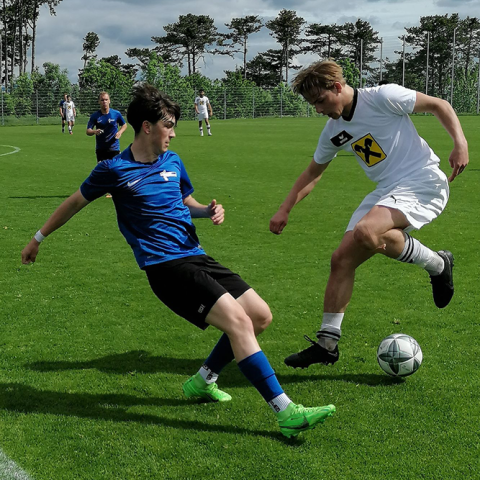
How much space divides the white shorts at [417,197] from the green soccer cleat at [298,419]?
62.4 inches

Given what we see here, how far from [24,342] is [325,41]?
83044mm

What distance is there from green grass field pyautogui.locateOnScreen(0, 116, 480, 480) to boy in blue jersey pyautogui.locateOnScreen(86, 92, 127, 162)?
3812mm

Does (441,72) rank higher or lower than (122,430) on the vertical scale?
higher

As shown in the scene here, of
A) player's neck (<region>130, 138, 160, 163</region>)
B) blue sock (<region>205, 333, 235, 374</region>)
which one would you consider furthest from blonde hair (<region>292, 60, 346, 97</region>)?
blue sock (<region>205, 333, 235, 374</region>)

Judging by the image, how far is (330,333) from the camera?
438 cm

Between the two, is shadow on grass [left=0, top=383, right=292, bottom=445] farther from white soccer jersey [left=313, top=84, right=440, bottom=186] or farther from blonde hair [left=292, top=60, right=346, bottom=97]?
blonde hair [left=292, top=60, right=346, bottom=97]

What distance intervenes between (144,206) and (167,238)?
244 millimetres

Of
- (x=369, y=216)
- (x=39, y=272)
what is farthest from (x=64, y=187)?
(x=369, y=216)

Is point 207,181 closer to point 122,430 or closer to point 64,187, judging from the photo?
point 64,187

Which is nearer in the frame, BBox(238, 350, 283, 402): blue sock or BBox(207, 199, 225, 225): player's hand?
BBox(238, 350, 283, 402): blue sock

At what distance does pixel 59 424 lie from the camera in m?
3.70

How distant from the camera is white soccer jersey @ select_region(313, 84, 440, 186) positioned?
4.46 meters

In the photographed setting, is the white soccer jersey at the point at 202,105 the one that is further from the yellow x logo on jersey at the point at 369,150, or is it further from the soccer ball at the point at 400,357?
the soccer ball at the point at 400,357

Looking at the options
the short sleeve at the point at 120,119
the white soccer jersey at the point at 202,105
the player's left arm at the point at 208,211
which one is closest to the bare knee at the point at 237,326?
the player's left arm at the point at 208,211
